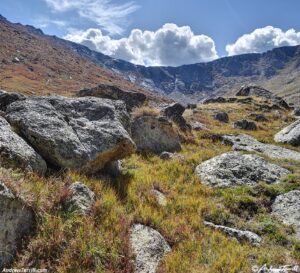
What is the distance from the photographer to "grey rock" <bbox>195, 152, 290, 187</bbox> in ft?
53.7

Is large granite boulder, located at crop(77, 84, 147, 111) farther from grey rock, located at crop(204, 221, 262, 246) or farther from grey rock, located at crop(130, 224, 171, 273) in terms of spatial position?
grey rock, located at crop(130, 224, 171, 273)

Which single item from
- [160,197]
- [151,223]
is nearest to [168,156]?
[160,197]

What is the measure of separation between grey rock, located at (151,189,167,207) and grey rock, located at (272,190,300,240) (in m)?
4.10

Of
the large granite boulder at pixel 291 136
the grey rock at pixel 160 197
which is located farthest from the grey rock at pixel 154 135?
the large granite boulder at pixel 291 136

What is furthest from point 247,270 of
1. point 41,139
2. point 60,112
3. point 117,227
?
point 60,112

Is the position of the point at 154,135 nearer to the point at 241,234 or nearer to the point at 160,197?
the point at 160,197

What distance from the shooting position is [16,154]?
11195 millimetres

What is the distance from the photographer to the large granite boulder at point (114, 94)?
36.4m

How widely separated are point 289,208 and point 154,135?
410 inches

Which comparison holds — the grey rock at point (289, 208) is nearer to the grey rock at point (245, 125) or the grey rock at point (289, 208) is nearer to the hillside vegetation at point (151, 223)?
the hillside vegetation at point (151, 223)

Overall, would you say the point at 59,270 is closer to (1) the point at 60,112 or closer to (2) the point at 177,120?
(1) the point at 60,112

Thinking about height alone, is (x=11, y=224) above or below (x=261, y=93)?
below

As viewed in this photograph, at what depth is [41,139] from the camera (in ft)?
41.9

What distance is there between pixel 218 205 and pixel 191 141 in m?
12.5
